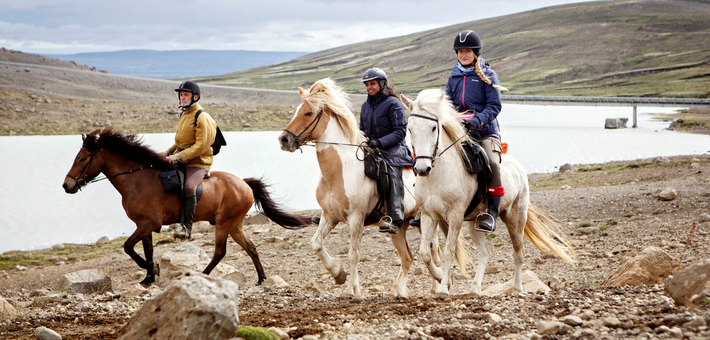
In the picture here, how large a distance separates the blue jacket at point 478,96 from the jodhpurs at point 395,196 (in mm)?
1347

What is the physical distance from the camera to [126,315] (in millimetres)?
6266

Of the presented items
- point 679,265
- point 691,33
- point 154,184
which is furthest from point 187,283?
point 691,33

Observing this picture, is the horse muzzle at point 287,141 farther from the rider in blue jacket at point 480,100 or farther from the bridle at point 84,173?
the bridle at point 84,173

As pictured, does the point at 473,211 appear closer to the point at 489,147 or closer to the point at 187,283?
the point at 489,147

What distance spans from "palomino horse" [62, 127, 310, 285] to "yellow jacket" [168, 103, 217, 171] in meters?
0.36

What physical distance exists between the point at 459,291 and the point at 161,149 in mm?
26680

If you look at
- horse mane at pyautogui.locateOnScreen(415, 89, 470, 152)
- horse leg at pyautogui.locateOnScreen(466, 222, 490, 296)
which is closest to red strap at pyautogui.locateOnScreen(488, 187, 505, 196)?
horse leg at pyautogui.locateOnScreen(466, 222, 490, 296)

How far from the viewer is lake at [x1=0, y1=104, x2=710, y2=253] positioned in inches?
674

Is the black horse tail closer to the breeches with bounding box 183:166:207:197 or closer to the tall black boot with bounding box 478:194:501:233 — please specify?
the breeches with bounding box 183:166:207:197

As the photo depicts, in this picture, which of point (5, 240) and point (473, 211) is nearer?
point (473, 211)

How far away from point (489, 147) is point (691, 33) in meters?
191

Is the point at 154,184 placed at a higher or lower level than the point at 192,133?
lower

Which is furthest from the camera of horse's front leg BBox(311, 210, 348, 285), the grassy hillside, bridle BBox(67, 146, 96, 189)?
the grassy hillside

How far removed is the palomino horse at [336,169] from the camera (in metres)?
7.46
